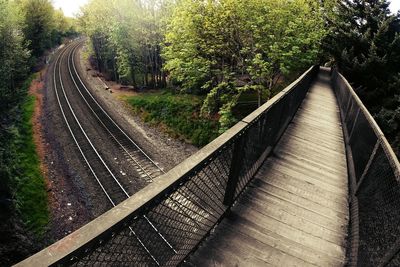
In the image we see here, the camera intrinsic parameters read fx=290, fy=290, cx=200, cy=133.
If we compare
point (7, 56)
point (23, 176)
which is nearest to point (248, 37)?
point (23, 176)

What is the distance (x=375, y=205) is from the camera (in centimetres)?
383

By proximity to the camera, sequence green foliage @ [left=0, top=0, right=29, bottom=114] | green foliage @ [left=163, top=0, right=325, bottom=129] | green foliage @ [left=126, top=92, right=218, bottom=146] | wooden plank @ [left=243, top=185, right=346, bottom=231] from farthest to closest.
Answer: green foliage @ [left=0, top=0, right=29, bottom=114] < green foliage @ [left=126, top=92, right=218, bottom=146] < green foliage @ [left=163, top=0, right=325, bottom=129] < wooden plank @ [left=243, top=185, right=346, bottom=231]

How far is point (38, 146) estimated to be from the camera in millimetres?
20016

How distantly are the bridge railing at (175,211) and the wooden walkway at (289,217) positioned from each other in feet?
0.84

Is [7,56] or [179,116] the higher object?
[7,56]

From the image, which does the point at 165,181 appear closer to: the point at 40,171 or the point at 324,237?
the point at 324,237

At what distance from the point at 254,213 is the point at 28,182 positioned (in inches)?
610

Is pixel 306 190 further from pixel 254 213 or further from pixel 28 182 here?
pixel 28 182

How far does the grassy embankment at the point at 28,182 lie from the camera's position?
13.6 m

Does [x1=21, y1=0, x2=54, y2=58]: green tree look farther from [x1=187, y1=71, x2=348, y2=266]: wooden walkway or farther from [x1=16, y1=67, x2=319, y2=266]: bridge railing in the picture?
[x1=16, y1=67, x2=319, y2=266]: bridge railing

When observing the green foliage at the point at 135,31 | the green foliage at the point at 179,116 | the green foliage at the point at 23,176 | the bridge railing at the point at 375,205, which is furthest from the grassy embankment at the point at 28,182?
the green foliage at the point at 135,31

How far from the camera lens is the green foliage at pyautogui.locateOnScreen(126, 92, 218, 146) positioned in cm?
2278

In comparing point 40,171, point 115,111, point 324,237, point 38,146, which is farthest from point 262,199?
point 115,111

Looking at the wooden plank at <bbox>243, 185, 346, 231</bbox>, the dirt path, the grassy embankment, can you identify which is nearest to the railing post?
the wooden plank at <bbox>243, 185, 346, 231</bbox>
